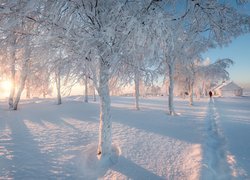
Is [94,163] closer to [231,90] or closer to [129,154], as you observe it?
[129,154]

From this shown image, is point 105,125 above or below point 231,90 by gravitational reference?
below

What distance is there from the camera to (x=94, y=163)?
6531mm

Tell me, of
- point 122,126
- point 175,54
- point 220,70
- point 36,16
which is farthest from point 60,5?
point 220,70

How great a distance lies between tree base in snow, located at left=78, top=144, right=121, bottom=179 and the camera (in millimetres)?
5898

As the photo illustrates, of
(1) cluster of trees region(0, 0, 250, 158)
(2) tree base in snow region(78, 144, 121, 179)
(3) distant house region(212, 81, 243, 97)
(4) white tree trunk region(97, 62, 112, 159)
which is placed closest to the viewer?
(1) cluster of trees region(0, 0, 250, 158)

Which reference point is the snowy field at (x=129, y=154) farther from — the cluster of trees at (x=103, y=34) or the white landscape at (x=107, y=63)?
the cluster of trees at (x=103, y=34)

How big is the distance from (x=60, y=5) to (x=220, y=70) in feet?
79.7

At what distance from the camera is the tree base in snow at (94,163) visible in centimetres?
590

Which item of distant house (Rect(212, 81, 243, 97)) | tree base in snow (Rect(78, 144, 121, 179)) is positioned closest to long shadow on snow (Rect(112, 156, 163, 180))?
tree base in snow (Rect(78, 144, 121, 179))

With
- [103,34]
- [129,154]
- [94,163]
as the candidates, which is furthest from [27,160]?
[103,34]

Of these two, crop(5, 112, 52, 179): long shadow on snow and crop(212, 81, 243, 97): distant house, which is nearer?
crop(5, 112, 52, 179): long shadow on snow

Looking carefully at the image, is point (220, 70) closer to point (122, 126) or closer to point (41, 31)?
point (122, 126)

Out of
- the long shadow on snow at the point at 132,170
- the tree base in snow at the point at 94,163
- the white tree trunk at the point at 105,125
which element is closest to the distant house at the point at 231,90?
the tree base in snow at the point at 94,163

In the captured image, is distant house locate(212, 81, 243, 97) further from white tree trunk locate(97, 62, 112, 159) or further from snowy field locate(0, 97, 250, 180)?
white tree trunk locate(97, 62, 112, 159)
